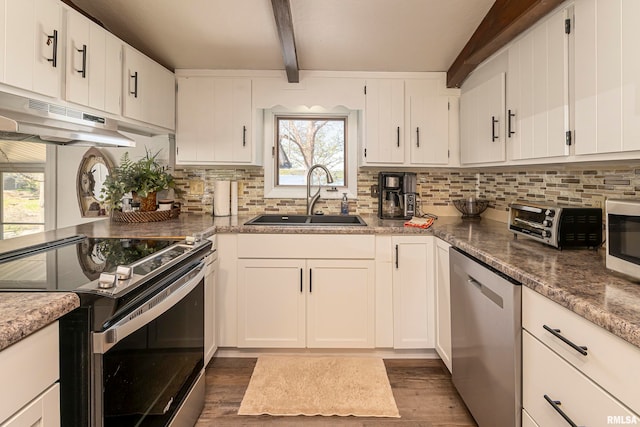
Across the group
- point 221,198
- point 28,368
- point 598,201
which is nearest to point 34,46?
point 28,368

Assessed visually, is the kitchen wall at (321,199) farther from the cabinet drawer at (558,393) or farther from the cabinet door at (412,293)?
the cabinet drawer at (558,393)

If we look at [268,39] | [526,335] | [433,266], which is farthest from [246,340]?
[268,39]

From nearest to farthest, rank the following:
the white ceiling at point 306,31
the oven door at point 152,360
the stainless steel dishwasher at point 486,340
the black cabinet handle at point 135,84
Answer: the oven door at point 152,360, the stainless steel dishwasher at point 486,340, the white ceiling at point 306,31, the black cabinet handle at point 135,84

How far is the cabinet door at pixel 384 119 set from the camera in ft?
8.44

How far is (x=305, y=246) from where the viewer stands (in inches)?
87.0

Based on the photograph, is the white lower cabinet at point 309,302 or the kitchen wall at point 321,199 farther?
the kitchen wall at point 321,199

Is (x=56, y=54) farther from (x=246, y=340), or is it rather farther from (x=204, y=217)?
(x=246, y=340)

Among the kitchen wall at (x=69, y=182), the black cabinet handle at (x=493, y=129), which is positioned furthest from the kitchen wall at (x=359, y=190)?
the black cabinet handle at (x=493, y=129)

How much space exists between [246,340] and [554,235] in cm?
187

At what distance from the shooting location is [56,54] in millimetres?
1505

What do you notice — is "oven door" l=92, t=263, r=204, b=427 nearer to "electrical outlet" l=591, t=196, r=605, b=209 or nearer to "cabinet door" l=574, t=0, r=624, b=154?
"cabinet door" l=574, t=0, r=624, b=154

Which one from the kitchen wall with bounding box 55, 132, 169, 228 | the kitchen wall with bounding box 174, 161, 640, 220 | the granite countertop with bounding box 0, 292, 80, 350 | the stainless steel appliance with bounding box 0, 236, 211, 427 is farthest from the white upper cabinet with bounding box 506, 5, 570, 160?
the kitchen wall with bounding box 55, 132, 169, 228

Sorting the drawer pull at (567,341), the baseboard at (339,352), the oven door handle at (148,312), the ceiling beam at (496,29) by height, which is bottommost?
the baseboard at (339,352)

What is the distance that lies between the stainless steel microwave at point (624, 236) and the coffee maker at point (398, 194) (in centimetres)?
155
